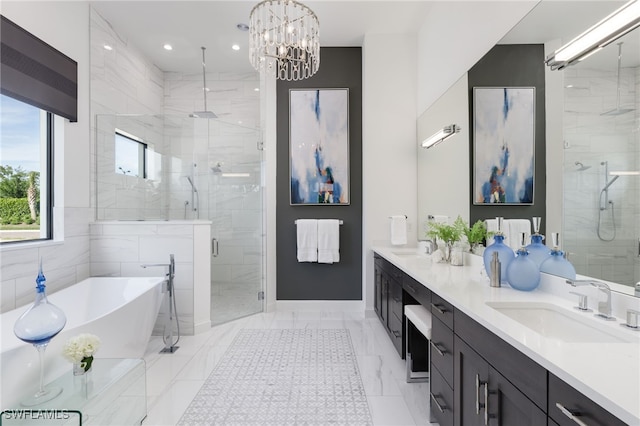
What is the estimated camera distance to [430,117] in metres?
3.15

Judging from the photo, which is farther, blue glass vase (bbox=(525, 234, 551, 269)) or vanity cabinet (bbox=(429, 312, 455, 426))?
blue glass vase (bbox=(525, 234, 551, 269))

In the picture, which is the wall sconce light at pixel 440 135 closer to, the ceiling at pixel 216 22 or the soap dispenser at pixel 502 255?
the soap dispenser at pixel 502 255

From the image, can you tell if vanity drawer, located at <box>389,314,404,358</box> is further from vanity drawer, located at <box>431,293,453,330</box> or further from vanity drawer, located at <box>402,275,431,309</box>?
vanity drawer, located at <box>431,293,453,330</box>

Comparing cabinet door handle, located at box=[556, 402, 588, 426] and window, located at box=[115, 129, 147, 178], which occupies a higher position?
window, located at box=[115, 129, 147, 178]

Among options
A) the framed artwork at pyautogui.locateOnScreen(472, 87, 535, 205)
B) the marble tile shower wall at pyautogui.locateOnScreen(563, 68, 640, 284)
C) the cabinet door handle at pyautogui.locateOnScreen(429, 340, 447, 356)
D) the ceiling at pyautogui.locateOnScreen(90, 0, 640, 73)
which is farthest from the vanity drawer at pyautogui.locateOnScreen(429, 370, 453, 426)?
the ceiling at pyautogui.locateOnScreen(90, 0, 640, 73)

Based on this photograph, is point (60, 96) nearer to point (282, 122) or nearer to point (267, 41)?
point (267, 41)

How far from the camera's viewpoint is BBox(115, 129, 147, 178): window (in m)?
3.36

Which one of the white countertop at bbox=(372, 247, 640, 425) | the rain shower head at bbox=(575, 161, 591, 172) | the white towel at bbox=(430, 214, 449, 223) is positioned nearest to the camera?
the white countertop at bbox=(372, 247, 640, 425)

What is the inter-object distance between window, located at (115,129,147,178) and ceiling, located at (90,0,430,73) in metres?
1.18

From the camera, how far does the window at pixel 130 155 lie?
3.36 m

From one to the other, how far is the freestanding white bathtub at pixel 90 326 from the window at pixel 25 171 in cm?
58

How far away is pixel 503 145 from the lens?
197cm

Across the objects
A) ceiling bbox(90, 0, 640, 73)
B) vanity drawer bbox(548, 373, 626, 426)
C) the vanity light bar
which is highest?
ceiling bbox(90, 0, 640, 73)

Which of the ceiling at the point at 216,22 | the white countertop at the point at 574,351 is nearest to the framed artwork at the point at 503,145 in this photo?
the white countertop at the point at 574,351
